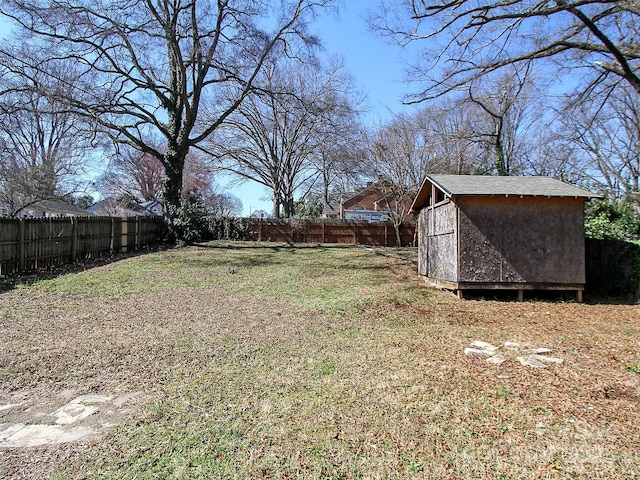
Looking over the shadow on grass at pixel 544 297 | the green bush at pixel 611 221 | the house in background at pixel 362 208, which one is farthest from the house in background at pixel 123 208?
the green bush at pixel 611 221

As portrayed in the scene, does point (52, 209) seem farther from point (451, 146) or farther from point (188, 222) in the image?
point (451, 146)

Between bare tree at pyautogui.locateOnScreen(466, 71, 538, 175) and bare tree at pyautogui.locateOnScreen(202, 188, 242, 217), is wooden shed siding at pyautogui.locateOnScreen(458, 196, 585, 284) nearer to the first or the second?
bare tree at pyautogui.locateOnScreen(466, 71, 538, 175)

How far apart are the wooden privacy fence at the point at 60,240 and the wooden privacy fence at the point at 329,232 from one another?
7278 millimetres

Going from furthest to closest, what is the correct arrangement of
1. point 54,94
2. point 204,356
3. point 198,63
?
point 198,63 → point 54,94 → point 204,356

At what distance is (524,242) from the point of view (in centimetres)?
888

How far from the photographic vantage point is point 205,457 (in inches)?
99.2

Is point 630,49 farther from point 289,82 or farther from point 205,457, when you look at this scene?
point 289,82

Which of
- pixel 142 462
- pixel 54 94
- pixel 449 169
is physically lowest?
pixel 142 462

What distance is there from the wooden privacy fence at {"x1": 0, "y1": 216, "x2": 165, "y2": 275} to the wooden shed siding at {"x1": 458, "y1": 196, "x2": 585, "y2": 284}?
35.7ft

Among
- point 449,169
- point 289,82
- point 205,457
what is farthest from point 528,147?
point 205,457

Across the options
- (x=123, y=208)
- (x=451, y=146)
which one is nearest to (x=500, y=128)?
(x=451, y=146)

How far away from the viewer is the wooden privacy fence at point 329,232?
2155 cm

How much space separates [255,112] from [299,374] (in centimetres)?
2370

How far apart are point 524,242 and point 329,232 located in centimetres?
1358
